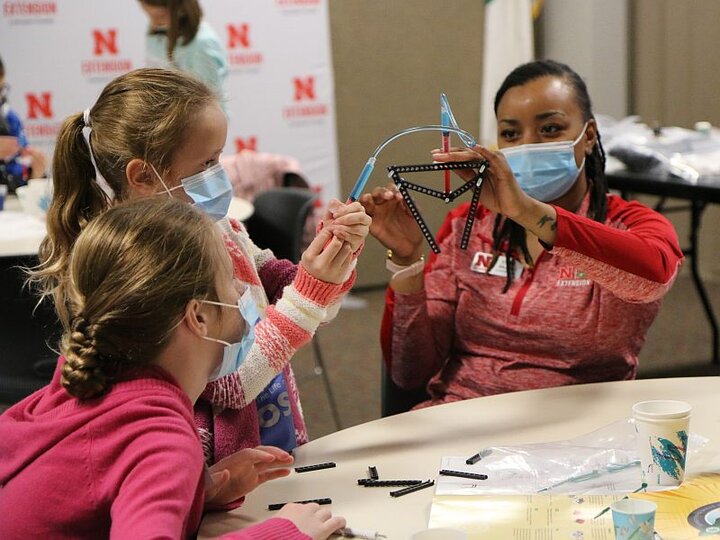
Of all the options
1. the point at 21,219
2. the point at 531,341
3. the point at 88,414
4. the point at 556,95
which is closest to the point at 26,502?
the point at 88,414

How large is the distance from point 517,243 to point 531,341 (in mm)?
212

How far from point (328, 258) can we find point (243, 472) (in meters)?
0.38

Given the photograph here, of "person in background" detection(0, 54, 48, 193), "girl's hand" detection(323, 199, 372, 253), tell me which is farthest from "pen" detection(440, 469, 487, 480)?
"person in background" detection(0, 54, 48, 193)

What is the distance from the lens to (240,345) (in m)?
1.38

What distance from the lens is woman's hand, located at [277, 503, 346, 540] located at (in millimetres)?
1220

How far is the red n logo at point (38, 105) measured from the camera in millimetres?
5340

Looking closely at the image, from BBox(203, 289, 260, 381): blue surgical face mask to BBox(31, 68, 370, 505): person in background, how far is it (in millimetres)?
93

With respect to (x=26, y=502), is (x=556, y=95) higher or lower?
higher

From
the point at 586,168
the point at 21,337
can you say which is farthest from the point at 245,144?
the point at 586,168

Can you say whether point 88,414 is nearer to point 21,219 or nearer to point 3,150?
point 21,219

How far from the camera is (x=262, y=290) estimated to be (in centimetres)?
178

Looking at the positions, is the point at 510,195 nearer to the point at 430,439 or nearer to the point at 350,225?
the point at 350,225

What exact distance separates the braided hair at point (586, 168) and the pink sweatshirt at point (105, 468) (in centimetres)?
102

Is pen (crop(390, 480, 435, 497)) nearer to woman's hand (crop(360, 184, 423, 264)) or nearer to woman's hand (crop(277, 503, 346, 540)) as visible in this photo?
woman's hand (crop(277, 503, 346, 540))
